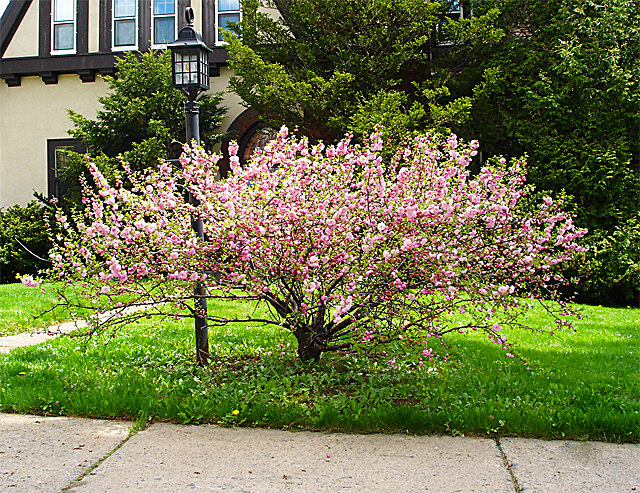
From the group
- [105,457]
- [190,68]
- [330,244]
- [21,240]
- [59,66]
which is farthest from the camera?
[59,66]

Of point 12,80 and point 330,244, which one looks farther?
point 12,80

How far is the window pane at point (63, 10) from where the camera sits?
16250mm

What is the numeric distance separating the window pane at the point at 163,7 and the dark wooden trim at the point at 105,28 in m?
1.22

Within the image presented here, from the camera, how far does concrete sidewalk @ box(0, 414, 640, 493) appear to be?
322cm

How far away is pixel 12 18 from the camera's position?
16.3 m

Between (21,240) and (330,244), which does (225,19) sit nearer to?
(21,240)

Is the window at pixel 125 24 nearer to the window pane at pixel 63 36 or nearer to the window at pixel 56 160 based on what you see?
the window pane at pixel 63 36

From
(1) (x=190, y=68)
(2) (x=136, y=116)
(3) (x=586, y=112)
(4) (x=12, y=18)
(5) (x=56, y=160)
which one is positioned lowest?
(5) (x=56, y=160)

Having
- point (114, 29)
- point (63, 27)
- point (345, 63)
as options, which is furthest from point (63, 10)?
point (345, 63)

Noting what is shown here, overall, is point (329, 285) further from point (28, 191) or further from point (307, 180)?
point (28, 191)

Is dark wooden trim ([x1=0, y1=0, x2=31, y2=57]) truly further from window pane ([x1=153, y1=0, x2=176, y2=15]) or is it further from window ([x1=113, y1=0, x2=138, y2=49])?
window pane ([x1=153, y1=0, x2=176, y2=15])

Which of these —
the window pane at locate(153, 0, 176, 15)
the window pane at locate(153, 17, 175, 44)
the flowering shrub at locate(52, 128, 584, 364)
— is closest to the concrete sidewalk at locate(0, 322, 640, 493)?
the flowering shrub at locate(52, 128, 584, 364)

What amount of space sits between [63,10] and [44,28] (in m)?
0.67

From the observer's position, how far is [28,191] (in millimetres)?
16734
